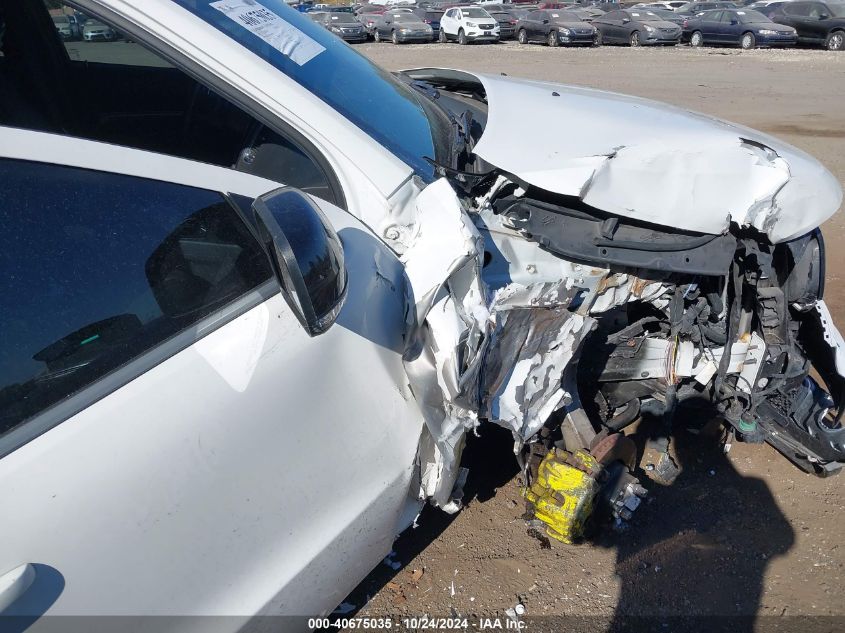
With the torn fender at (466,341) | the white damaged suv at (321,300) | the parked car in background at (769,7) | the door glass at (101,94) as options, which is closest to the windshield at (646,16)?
the parked car in background at (769,7)

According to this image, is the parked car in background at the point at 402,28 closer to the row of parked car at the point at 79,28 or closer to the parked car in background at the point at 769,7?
the parked car in background at the point at 769,7

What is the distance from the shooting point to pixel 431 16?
28891 millimetres

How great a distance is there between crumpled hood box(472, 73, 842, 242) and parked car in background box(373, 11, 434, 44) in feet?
87.0

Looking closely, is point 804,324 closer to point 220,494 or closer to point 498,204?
point 498,204

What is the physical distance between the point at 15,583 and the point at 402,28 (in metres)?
28.2

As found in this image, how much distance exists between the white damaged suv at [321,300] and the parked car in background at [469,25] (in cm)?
2409

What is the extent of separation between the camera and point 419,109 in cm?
261

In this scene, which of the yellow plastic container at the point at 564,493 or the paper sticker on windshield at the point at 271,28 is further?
the yellow plastic container at the point at 564,493

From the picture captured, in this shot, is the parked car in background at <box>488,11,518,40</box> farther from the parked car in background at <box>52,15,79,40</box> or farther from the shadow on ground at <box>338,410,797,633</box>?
the shadow on ground at <box>338,410,797,633</box>

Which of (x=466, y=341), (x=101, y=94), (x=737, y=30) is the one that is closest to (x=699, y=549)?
(x=466, y=341)

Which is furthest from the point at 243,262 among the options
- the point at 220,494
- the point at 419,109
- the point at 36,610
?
the point at 419,109

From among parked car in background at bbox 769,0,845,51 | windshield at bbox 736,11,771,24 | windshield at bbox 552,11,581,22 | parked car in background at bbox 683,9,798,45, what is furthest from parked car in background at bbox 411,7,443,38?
→ parked car in background at bbox 769,0,845,51

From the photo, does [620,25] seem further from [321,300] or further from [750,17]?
[321,300]

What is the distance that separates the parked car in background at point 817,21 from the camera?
20.4m
